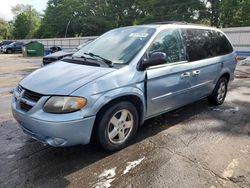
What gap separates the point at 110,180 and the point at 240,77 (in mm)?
8332

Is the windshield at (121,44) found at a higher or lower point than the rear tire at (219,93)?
higher

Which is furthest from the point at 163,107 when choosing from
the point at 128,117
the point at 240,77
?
the point at 240,77

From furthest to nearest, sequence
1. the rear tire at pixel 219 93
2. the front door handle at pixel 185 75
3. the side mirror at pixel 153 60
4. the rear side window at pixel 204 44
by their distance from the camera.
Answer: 1. the rear tire at pixel 219 93
2. the rear side window at pixel 204 44
3. the front door handle at pixel 185 75
4. the side mirror at pixel 153 60

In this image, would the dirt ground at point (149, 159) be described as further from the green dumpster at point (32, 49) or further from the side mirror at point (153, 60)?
the green dumpster at point (32, 49)

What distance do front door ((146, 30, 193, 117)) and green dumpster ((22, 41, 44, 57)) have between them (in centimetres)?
2610

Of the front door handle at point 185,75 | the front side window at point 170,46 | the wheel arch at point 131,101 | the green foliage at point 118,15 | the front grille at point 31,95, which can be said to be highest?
the green foliage at point 118,15

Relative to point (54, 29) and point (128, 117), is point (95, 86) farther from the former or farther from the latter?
point (54, 29)

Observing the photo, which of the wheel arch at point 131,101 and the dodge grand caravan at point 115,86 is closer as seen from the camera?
the dodge grand caravan at point 115,86

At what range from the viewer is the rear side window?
4.71 metres

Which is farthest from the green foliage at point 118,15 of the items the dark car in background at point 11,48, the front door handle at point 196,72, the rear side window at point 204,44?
the front door handle at point 196,72

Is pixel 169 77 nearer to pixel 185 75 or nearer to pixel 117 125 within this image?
pixel 185 75

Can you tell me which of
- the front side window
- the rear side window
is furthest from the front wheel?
A: the rear side window

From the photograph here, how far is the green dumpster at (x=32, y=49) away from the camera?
2803cm

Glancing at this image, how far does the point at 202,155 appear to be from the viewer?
12.1 ft
